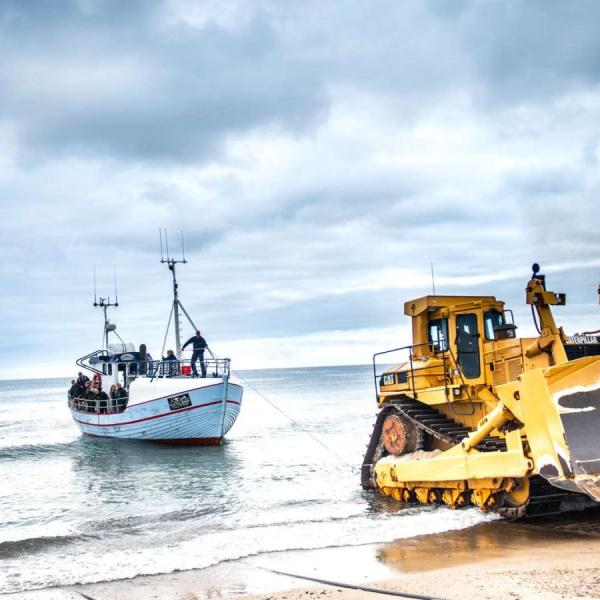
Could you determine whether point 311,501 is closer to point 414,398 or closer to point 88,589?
point 414,398

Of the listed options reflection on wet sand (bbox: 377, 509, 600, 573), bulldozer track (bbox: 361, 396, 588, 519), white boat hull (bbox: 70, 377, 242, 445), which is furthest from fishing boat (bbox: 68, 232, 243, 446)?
reflection on wet sand (bbox: 377, 509, 600, 573)

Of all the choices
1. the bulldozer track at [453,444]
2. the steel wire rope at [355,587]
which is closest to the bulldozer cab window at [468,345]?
the bulldozer track at [453,444]

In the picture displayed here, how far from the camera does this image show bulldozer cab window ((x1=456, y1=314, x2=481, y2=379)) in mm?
12742

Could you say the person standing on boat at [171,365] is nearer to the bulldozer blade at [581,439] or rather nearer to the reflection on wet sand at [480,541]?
→ the reflection on wet sand at [480,541]

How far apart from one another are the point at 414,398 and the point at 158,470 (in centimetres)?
1196

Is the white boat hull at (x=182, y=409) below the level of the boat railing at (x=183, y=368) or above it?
below

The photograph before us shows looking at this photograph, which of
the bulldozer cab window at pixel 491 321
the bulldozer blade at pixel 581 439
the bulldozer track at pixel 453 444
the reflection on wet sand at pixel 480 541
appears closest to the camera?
the bulldozer blade at pixel 581 439

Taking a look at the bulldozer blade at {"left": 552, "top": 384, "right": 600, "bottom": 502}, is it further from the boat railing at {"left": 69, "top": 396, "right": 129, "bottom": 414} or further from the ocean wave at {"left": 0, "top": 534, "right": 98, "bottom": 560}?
the boat railing at {"left": 69, "top": 396, "right": 129, "bottom": 414}

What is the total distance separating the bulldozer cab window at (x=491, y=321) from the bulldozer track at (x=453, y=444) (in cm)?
177

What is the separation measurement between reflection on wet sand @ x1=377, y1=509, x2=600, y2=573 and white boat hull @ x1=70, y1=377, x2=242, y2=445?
17.3m

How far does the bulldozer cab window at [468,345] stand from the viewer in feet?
41.8

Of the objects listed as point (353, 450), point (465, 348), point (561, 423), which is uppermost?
point (465, 348)

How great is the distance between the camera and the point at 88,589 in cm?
951

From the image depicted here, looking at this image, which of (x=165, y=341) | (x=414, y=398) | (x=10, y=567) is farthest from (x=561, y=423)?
(x=165, y=341)
